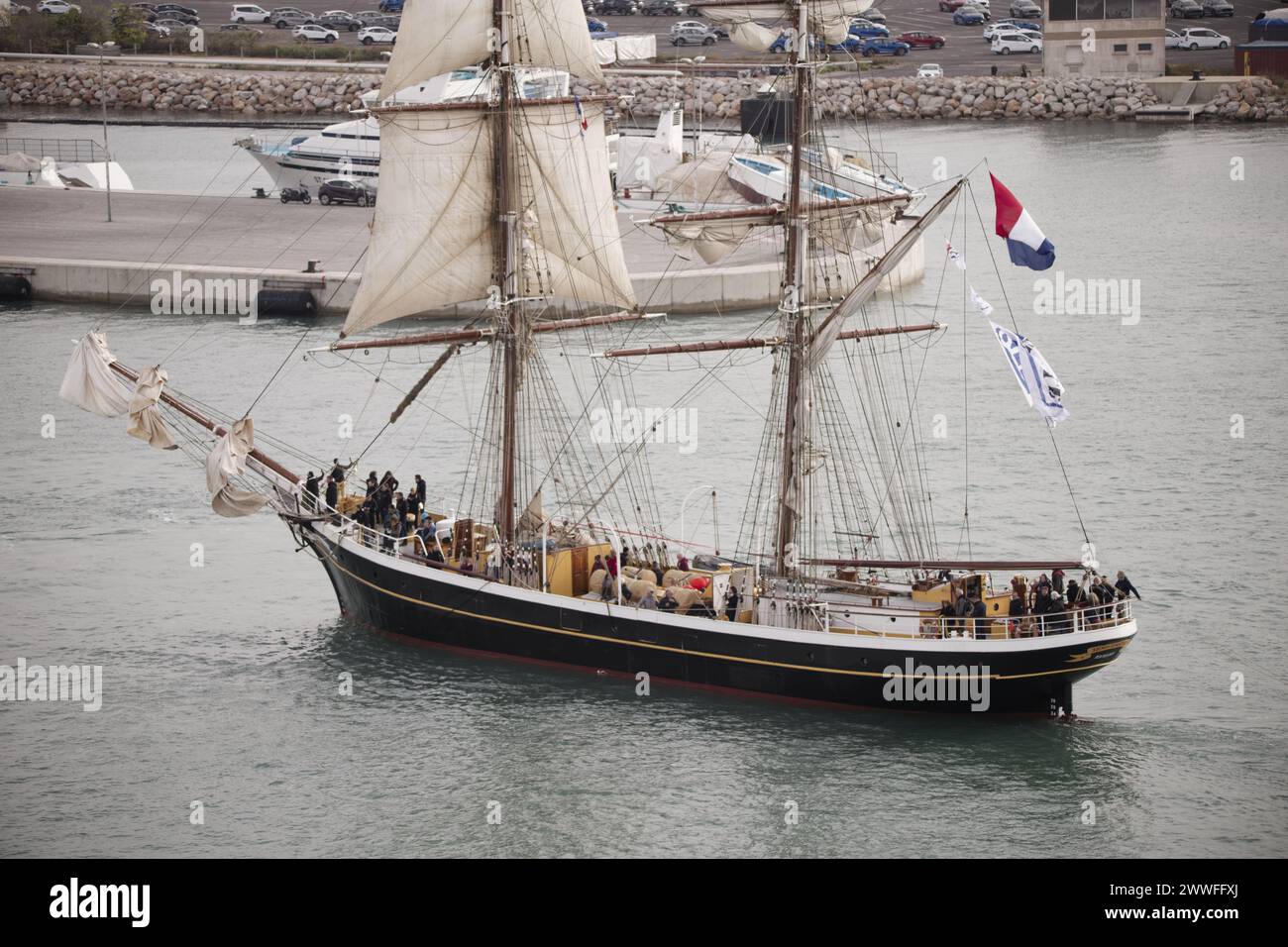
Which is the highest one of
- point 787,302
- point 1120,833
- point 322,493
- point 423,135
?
point 423,135

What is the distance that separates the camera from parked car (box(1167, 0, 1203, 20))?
161750 mm

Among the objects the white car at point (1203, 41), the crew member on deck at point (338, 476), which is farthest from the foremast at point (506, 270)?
the white car at point (1203, 41)

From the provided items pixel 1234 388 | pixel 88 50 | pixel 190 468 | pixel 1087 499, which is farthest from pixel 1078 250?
pixel 88 50

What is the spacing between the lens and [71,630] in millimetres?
50125

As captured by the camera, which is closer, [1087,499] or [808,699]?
[808,699]

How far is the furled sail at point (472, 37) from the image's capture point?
1905 inches

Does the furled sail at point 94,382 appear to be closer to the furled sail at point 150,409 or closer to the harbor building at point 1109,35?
the furled sail at point 150,409

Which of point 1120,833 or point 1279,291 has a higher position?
point 1279,291

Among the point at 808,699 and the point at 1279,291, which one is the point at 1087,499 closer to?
the point at 808,699

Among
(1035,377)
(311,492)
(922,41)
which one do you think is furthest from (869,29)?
(1035,377)

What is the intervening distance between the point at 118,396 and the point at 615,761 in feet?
55.2

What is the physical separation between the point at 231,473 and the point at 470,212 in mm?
8608

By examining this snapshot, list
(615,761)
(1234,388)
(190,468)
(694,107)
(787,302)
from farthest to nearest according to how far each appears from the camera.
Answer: (694,107)
(1234,388)
(190,468)
(787,302)
(615,761)

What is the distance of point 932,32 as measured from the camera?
161250mm
